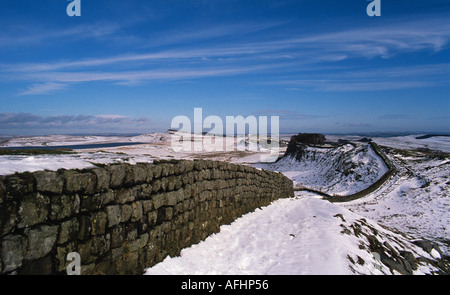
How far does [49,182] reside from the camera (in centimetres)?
362

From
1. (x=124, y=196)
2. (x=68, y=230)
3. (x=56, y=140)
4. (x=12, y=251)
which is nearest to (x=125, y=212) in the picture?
(x=124, y=196)

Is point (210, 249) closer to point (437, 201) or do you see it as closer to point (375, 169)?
point (437, 201)

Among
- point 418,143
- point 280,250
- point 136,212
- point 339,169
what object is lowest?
→ point 339,169

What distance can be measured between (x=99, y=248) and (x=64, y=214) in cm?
84

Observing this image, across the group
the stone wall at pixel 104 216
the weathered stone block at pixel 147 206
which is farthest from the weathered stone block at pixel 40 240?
the weathered stone block at pixel 147 206

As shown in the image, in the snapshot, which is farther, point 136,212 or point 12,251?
point 136,212

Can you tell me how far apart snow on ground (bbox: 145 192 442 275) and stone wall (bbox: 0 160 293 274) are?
42 centimetres

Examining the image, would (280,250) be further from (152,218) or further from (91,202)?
(91,202)

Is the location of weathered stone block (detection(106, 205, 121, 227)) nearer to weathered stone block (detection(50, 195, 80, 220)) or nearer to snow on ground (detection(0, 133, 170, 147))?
weathered stone block (detection(50, 195, 80, 220))

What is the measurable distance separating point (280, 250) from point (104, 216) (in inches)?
189

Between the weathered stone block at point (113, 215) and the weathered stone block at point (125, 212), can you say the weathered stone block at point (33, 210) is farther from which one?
the weathered stone block at point (125, 212)

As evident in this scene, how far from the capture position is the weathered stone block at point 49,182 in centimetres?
351

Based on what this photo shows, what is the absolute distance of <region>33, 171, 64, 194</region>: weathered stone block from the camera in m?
3.51

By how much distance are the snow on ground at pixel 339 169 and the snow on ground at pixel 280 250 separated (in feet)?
45.6
